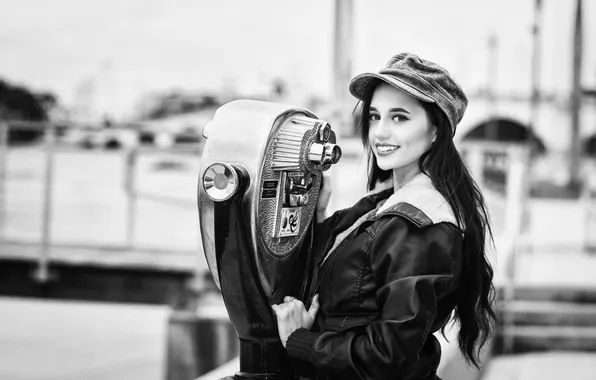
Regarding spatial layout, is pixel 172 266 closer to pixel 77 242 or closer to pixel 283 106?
pixel 77 242

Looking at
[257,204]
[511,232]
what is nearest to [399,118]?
[257,204]

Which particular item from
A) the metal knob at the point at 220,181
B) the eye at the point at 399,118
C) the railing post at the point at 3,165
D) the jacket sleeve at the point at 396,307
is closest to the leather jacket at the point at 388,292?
the jacket sleeve at the point at 396,307

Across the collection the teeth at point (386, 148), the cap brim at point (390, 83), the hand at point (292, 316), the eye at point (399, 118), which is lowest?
the hand at point (292, 316)

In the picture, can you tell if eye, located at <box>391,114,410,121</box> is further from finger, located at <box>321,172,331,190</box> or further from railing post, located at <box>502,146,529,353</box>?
railing post, located at <box>502,146,529,353</box>

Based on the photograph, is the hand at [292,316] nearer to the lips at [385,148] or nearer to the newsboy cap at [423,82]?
the lips at [385,148]

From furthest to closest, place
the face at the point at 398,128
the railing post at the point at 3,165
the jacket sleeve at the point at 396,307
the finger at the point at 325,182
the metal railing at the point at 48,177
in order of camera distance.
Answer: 1. the railing post at the point at 3,165
2. the metal railing at the point at 48,177
3. the finger at the point at 325,182
4. the face at the point at 398,128
5. the jacket sleeve at the point at 396,307

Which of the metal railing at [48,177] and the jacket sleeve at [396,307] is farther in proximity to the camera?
the metal railing at [48,177]

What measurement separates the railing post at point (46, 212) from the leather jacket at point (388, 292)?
3.92 meters

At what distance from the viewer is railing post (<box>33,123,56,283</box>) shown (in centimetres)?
497

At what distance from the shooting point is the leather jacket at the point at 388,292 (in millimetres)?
1188

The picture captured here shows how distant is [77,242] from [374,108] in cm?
438

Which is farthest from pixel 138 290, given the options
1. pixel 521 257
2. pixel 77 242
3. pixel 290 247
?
pixel 290 247

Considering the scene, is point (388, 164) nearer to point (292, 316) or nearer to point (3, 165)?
point (292, 316)

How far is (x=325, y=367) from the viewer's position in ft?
4.08
